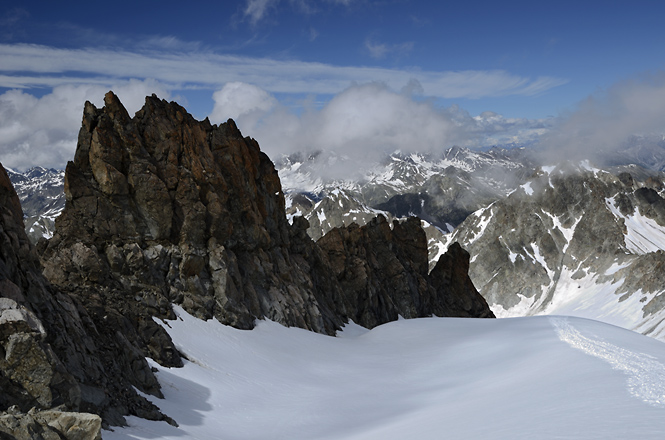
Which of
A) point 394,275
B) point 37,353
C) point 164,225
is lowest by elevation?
point 37,353

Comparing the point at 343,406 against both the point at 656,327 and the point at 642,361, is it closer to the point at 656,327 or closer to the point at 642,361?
the point at 642,361

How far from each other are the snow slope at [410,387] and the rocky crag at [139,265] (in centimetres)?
227

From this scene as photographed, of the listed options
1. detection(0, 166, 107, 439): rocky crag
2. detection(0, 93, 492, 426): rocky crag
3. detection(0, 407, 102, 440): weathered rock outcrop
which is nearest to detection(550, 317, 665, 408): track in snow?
detection(0, 407, 102, 440): weathered rock outcrop

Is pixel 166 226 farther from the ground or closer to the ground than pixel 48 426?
farther from the ground

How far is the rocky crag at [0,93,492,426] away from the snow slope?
2.27 m

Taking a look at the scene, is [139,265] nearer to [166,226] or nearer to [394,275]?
[166,226]

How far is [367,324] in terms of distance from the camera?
74.5m

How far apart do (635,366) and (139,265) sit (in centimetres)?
3164

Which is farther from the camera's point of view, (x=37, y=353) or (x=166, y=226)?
(x=166, y=226)

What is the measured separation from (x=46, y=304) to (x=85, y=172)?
79.9 feet

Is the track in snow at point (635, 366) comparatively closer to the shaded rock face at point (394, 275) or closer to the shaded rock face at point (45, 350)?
the shaded rock face at point (45, 350)

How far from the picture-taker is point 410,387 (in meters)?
32.6

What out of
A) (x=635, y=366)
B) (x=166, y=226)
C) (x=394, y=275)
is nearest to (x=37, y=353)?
(x=635, y=366)

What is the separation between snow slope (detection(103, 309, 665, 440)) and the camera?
1684 cm
